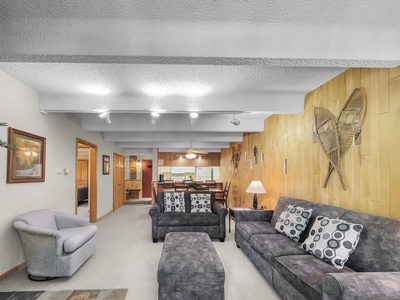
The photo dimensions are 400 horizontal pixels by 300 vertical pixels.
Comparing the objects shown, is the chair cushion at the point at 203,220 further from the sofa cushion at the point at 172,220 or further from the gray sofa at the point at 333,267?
the gray sofa at the point at 333,267

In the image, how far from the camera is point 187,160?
11008mm

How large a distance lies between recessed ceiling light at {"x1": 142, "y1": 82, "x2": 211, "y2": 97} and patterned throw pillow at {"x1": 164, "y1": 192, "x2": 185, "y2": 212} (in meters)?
2.45

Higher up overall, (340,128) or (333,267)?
(340,128)

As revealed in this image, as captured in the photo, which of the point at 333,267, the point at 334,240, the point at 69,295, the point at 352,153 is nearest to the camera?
the point at 333,267

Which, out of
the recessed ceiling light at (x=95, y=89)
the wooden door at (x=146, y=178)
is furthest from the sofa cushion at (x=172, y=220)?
the wooden door at (x=146, y=178)

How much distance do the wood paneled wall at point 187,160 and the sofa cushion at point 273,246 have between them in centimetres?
788

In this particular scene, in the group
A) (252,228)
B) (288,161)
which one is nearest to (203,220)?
(252,228)

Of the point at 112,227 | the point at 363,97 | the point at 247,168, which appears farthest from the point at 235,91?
the point at 112,227

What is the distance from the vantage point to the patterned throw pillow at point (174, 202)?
16.4 feet

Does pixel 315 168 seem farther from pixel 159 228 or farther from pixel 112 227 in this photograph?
pixel 112 227

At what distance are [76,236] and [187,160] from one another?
26.4 feet

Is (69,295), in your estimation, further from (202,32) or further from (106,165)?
(106,165)

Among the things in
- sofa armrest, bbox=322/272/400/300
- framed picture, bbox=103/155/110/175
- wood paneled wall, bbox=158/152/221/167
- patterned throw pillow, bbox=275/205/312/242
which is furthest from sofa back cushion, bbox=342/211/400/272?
wood paneled wall, bbox=158/152/221/167

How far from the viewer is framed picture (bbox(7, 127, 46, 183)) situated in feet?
9.70
